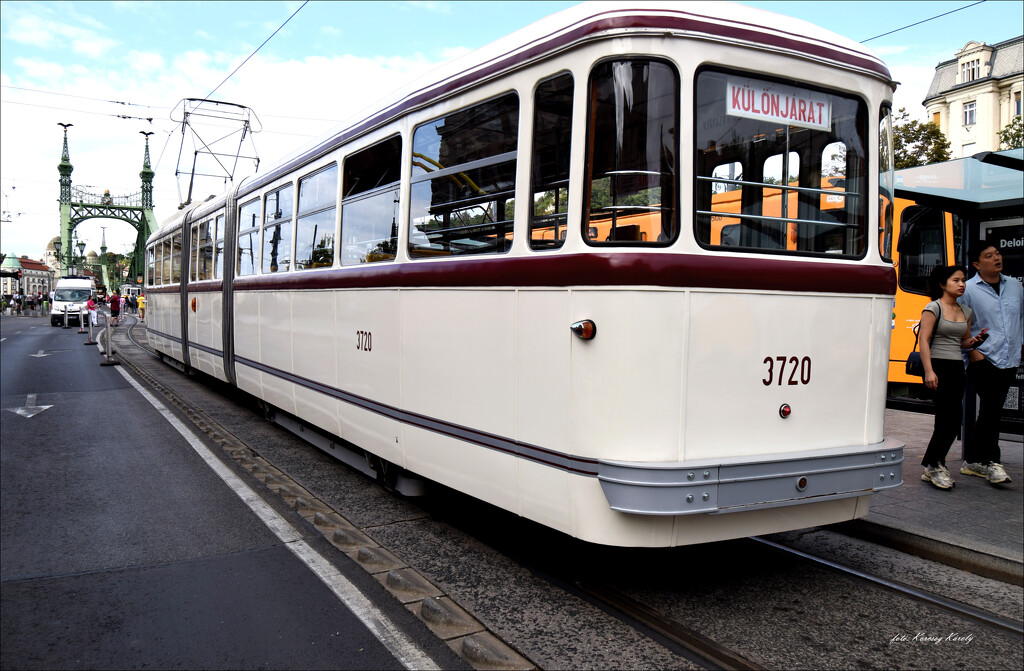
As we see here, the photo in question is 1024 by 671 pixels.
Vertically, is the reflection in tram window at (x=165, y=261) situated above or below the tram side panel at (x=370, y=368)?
above

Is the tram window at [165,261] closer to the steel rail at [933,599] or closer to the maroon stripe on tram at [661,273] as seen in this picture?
the maroon stripe on tram at [661,273]

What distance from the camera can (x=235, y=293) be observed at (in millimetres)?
9938

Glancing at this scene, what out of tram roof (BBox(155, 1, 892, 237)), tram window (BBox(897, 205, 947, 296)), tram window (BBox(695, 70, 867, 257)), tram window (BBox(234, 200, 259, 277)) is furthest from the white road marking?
tram window (BBox(897, 205, 947, 296))

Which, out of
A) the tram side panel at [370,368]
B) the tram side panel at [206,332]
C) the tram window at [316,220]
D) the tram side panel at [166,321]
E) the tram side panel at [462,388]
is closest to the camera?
the tram side panel at [462,388]

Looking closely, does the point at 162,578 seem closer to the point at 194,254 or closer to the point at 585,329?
the point at 585,329

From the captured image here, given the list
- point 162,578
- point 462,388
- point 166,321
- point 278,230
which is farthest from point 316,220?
point 166,321

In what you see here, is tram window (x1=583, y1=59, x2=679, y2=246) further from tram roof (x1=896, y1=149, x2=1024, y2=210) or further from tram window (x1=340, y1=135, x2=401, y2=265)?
tram roof (x1=896, y1=149, x2=1024, y2=210)

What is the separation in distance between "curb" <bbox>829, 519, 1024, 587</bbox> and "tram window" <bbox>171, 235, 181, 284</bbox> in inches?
488

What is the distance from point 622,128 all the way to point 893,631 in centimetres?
278

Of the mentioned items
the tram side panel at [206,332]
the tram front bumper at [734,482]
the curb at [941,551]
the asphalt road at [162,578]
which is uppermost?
the tram side panel at [206,332]

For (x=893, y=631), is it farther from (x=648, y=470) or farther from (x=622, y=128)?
(x=622, y=128)

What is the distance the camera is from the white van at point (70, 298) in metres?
42.5

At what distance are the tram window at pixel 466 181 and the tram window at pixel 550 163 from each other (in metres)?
0.17

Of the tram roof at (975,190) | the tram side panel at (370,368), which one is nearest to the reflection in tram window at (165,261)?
the tram side panel at (370,368)
